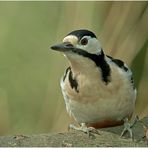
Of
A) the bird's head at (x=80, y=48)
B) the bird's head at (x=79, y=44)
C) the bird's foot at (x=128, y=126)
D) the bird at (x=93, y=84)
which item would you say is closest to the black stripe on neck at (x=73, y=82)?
the bird at (x=93, y=84)

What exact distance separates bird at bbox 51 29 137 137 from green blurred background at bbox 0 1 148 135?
1553 mm

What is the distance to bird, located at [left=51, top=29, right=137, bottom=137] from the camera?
186 inches

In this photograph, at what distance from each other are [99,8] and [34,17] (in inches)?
24.7

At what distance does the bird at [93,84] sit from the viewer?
4.71m

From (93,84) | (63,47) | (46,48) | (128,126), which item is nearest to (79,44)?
(63,47)

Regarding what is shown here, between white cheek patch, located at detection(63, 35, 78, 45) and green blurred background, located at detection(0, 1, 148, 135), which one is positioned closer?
white cheek patch, located at detection(63, 35, 78, 45)

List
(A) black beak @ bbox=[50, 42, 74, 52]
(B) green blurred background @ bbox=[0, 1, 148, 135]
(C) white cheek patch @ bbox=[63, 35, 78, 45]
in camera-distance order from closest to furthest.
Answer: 1. (A) black beak @ bbox=[50, 42, 74, 52]
2. (C) white cheek patch @ bbox=[63, 35, 78, 45]
3. (B) green blurred background @ bbox=[0, 1, 148, 135]

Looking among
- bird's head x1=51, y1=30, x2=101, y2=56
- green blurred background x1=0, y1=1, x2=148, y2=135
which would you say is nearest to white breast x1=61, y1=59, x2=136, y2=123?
bird's head x1=51, y1=30, x2=101, y2=56

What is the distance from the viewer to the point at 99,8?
256 inches

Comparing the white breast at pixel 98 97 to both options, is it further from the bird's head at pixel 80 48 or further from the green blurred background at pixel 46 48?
the green blurred background at pixel 46 48

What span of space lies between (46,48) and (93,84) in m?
1.86

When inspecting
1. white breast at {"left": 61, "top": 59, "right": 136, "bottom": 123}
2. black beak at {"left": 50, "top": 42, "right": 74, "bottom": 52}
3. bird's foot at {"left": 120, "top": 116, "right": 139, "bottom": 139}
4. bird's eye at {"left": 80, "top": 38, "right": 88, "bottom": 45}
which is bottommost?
bird's foot at {"left": 120, "top": 116, "right": 139, "bottom": 139}

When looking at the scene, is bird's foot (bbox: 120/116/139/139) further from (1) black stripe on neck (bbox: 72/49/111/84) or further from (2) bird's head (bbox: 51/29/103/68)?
(2) bird's head (bbox: 51/29/103/68)

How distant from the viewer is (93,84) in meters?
4.79
